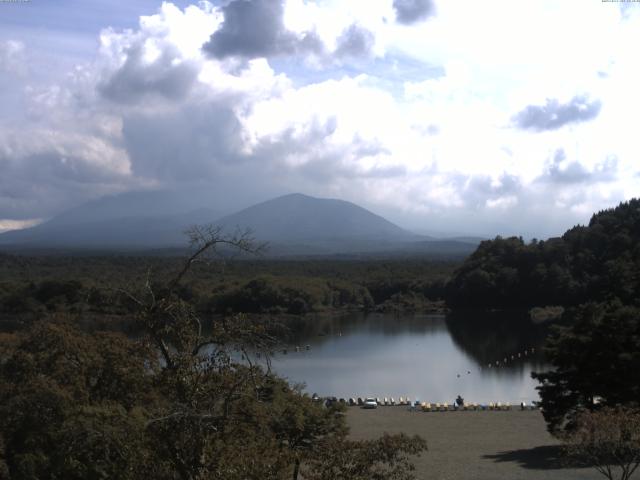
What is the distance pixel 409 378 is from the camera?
24891 mm

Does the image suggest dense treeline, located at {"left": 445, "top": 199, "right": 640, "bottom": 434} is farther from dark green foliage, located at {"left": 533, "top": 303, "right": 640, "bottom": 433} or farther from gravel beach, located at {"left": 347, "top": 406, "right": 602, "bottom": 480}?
dark green foliage, located at {"left": 533, "top": 303, "right": 640, "bottom": 433}

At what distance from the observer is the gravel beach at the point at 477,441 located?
10.9 meters

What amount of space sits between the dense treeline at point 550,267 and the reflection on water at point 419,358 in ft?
13.7

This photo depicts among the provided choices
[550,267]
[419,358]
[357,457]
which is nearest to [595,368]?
[357,457]

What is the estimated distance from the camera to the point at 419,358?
96.1 ft

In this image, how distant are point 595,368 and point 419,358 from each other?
58.3ft

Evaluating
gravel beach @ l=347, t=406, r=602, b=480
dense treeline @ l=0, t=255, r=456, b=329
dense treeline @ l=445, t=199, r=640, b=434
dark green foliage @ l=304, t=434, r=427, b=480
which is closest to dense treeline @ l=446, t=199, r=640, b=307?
dense treeline @ l=445, t=199, r=640, b=434

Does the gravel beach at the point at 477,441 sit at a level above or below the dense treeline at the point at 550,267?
below

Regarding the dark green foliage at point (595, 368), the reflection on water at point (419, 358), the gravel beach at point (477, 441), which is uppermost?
the dark green foliage at point (595, 368)

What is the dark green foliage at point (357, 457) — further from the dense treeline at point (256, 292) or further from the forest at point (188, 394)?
the dense treeline at point (256, 292)

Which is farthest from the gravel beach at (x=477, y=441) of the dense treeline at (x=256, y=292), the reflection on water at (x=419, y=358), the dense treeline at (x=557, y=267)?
the dense treeline at (x=256, y=292)

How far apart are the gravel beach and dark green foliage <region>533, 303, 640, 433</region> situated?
937 millimetres

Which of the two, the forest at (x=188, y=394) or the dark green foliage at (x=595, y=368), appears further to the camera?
the dark green foliage at (x=595, y=368)

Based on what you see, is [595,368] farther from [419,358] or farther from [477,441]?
[419,358]
